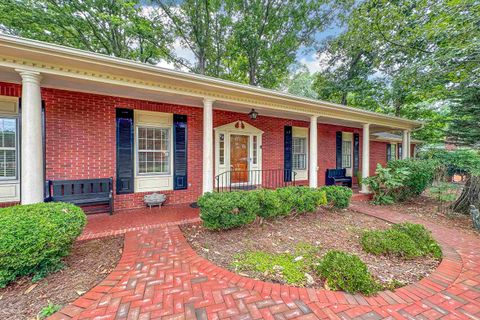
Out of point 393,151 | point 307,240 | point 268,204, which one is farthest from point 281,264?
point 393,151

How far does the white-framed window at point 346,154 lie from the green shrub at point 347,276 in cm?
855

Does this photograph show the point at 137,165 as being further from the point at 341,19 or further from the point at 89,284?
the point at 341,19

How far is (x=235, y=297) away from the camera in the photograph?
2.17m

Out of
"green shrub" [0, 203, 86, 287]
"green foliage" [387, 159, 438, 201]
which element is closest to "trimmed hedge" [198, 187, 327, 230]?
"green shrub" [0, 203, 86, 287]

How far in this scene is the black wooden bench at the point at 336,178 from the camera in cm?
922

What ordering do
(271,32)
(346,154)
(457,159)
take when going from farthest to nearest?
1. (457,159)
2. (271,32)
3. (346,154)

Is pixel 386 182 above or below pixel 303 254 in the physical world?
above

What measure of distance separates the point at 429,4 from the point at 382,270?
8162 mm

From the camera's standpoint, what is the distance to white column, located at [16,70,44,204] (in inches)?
130

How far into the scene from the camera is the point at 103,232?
3846 mm

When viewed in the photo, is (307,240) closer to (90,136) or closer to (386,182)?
(386,182)

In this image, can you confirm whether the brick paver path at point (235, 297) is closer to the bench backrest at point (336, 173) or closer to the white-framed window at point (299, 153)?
the white-framed window at point (299, 153)

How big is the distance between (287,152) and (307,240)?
480cm

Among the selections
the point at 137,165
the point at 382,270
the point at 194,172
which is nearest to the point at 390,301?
the point at 382,270
